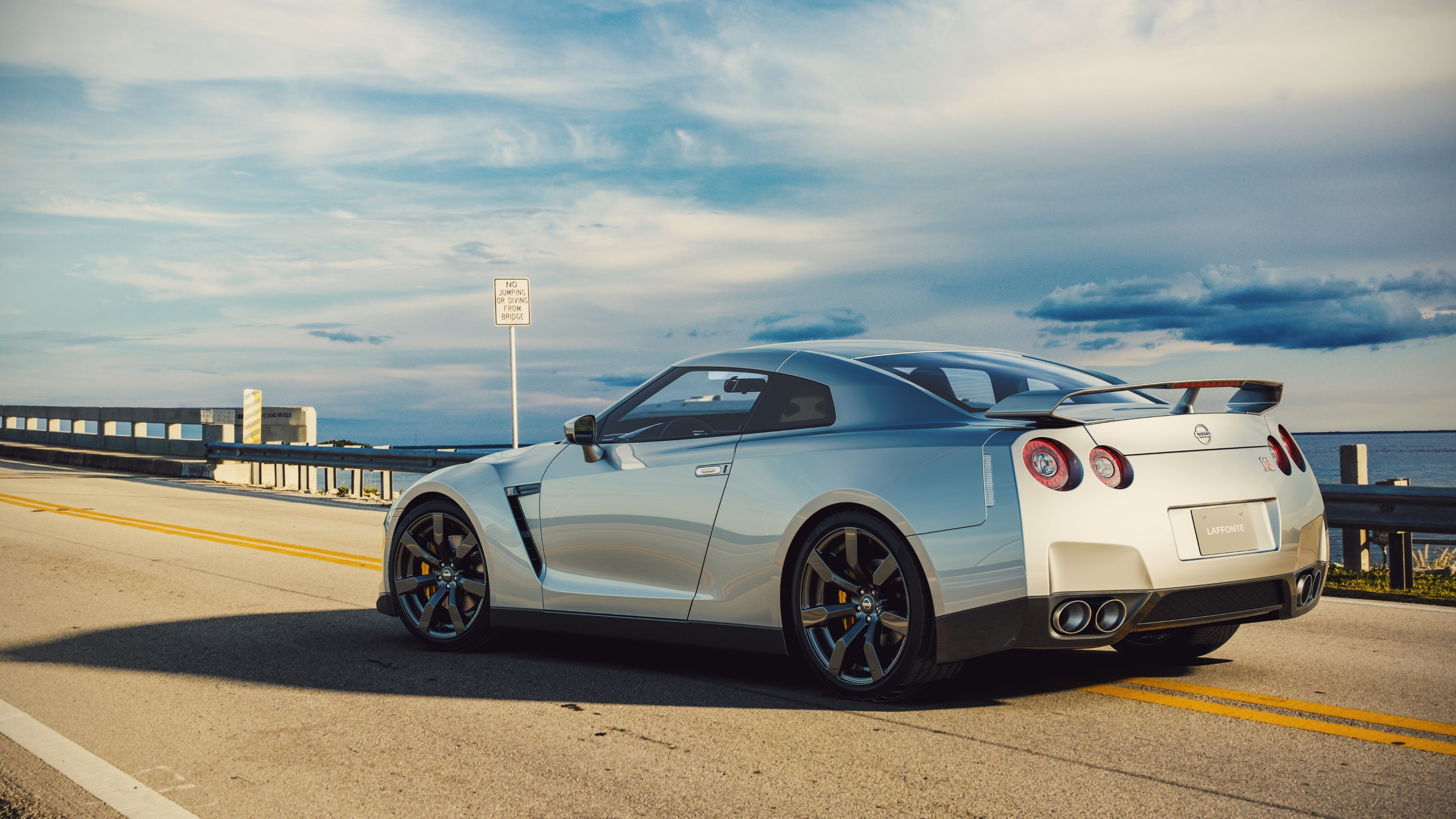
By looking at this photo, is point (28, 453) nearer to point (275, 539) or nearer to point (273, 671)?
point (275, 539)

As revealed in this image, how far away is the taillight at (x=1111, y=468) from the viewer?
423 centimetres

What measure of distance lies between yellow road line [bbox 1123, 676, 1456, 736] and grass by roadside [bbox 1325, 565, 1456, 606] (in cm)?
349

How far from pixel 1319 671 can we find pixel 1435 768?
5.02 ft

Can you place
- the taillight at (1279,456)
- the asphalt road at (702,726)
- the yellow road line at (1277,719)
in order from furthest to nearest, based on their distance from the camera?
the taillight at (1279,456), the yellow road line at (1277,719), the asphalt road at (702,726)

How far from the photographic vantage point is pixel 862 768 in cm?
378

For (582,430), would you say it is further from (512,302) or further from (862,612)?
(512,302)

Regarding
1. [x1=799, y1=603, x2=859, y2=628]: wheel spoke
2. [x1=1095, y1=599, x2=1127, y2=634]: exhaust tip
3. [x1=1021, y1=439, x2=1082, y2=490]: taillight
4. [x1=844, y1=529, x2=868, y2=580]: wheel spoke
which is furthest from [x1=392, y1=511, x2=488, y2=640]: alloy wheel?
[x1=1095, y1=599, x2=1127, y2=634]: exhaust tip

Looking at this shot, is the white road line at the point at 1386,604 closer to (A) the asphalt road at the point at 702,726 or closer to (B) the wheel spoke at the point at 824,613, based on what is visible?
(A) the asphalt road at the point at 702,726

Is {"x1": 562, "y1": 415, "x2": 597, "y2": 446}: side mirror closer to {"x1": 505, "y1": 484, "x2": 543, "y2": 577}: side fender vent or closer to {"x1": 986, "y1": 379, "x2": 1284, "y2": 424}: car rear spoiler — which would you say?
{"x1": 505, "y1": 484, "x2": 543, "y2": 577}: side fender vent

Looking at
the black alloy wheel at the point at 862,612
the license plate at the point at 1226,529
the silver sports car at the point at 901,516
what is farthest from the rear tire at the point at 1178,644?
the black alloy wheel at the point at 862,612

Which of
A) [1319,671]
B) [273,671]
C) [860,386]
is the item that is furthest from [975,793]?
[273,671]

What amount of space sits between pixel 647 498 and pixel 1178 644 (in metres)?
2.59

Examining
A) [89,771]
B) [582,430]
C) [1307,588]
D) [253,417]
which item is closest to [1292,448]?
[1307,588]

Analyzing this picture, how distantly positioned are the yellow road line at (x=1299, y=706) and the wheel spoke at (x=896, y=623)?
4.06ft
